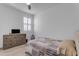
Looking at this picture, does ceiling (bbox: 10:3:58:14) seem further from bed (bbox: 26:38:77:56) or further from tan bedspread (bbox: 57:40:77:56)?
tan bedspread (bbox: 57:40:77:56)

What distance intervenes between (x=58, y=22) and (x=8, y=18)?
2.46 feet

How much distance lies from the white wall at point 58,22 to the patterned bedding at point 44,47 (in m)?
0.09

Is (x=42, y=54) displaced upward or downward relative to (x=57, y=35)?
downward

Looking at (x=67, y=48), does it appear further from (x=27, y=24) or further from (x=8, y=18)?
(x=8, y=18)

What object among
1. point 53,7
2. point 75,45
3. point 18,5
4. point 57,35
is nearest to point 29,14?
point 18,5

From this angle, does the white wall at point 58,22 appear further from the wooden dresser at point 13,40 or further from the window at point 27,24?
the wooden dresser at point 13,40

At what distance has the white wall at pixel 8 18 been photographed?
137cm

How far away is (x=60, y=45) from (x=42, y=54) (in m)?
0.30

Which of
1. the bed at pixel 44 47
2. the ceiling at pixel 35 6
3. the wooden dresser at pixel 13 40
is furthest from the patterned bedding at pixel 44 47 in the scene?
the ceiling at pixel 35 6

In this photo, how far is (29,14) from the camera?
142 centimetres

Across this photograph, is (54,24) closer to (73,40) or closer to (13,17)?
(73,40)

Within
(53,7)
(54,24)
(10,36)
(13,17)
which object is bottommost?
(10,36)

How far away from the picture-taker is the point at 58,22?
141 centimetres

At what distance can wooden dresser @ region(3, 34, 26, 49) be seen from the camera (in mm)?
1395
